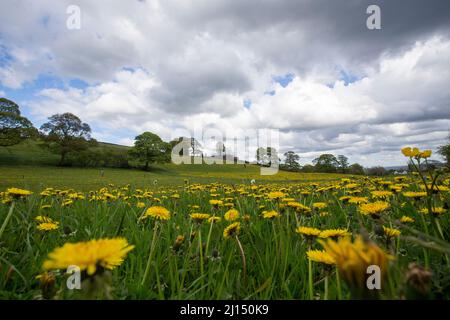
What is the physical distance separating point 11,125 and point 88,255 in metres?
54.6

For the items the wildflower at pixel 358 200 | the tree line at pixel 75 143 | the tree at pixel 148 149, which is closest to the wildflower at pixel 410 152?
the wildflower at pixel 358 200

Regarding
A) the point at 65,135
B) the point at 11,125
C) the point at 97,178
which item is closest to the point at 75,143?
the point at 65,135

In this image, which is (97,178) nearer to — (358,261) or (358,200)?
(358,200)

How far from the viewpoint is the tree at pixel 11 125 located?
1663 inches

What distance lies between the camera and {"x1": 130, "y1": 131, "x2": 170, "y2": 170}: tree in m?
61.1

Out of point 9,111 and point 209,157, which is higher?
point 9,111

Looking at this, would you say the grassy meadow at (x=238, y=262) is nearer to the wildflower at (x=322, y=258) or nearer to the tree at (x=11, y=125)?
the wildflower at (x=322, y=258)

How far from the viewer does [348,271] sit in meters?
0.62

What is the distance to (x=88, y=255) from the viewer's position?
0.73m

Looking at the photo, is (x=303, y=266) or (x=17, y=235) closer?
(x=303, y=266)

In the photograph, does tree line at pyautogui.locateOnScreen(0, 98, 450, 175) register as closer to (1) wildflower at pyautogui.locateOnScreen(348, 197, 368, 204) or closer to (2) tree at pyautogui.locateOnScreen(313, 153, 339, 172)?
(2) tree at pyautogui.locateOnScreen(313, 153, 339, 172)
